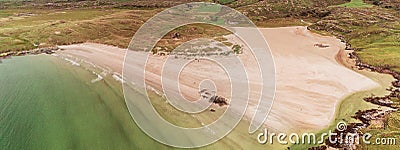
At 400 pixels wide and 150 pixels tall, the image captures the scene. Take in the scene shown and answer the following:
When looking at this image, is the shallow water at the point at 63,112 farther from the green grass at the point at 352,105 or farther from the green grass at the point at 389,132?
the green grass at the point at 389,132

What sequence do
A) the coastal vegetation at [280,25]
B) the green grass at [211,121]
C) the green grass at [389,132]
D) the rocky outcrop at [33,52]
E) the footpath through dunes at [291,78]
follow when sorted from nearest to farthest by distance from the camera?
the green grass at [389,132] → the green grass at [211,121] → the footpath through dunes at [291,78] → the coastal vegetation at [280,25] → the rocky outcrop at [33,52]

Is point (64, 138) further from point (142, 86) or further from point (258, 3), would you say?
point (258, 3)

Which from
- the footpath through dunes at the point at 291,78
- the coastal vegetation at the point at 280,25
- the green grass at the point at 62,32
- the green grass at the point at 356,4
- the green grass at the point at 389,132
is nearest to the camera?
the green grass at the point at 389,132

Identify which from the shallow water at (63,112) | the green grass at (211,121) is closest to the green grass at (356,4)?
the green grass at (211,121)

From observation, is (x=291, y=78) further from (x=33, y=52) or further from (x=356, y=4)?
(x=356, y=4)

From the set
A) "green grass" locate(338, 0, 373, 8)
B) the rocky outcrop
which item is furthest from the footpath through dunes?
"green grass" locate(338, 0, 373, 8)

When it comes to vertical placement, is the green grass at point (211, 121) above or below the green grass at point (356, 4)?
below

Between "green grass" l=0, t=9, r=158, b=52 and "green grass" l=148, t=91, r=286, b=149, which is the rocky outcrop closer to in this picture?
"green grass" l=0, t=9, r=158, b=52
